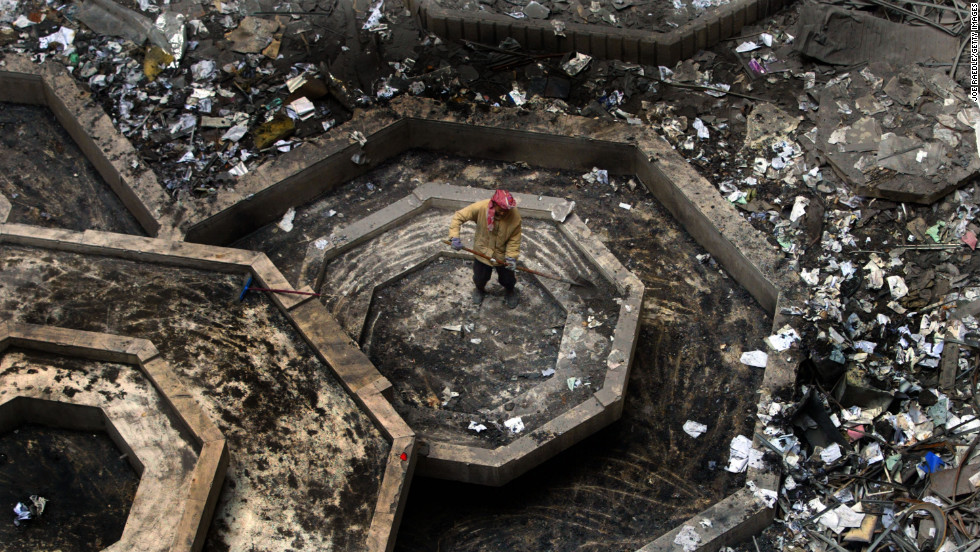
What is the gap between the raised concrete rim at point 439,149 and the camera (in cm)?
880

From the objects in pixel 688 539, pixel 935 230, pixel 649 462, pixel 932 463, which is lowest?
pixel 649 462

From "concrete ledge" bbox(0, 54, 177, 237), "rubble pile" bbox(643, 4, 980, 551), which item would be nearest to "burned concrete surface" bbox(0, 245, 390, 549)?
"concrete ledge" bbox(0, 54, 177, 237)

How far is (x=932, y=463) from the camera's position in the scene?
824 cm

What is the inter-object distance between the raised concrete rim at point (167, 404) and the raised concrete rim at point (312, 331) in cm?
3

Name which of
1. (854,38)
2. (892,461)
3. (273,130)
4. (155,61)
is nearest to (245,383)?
(273,130)

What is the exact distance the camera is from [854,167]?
10250mm

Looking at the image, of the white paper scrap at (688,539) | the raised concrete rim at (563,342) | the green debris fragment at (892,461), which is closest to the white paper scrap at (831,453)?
the green debris fragment at (892,461)

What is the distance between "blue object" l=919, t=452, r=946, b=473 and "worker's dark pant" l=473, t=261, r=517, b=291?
12.0 feet

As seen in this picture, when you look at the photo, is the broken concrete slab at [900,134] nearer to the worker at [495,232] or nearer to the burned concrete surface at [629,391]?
the burned concrete surface at [629,391]

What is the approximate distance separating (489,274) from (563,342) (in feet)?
2.96

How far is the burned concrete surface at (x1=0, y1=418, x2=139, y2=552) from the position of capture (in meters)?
7.51

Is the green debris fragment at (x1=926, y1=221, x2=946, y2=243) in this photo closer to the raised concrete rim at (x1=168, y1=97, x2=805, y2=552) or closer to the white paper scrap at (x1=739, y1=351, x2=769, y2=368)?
the raised concrete rim at (x1=168, y1=97, x2=805, y2=552)

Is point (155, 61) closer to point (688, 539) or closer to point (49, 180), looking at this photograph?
point (49, 180)

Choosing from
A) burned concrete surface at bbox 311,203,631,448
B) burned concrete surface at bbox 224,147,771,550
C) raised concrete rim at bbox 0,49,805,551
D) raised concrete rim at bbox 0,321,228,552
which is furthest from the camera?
burned concrete surface at bbox 311,203,631,448
